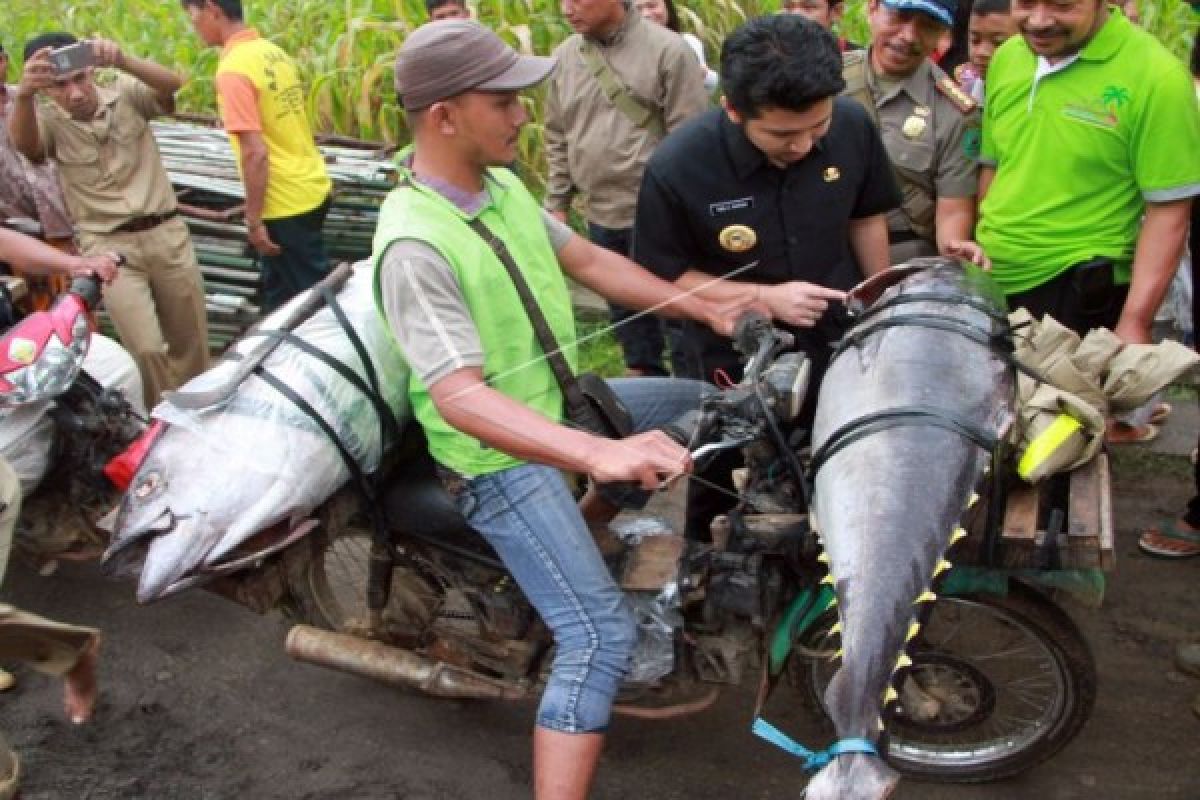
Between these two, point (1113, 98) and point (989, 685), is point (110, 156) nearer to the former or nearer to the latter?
point (1113, 98)

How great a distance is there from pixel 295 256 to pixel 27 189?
1.40 metres

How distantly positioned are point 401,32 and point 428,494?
6290 millimetres

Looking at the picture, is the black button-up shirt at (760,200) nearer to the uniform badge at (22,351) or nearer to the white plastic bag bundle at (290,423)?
the white plastic bag bundle at (290,423)

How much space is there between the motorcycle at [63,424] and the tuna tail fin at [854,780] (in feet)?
8.61

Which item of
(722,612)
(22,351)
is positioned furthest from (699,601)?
(22,351)

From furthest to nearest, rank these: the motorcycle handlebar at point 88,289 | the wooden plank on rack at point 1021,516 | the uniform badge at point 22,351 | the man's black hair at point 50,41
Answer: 1. the man's black hair at point 50,41
2. the motorcycle handlebar at point 88,289
3. the uniform badge at point 22,351
4. the wooden plank on rack at point 1021,516

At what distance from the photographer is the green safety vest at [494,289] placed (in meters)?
3.13

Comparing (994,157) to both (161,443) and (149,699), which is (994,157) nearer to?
(161,443)

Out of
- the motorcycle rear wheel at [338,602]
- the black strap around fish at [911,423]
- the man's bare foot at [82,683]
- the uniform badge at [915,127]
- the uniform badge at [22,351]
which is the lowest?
the man's bare foot at [82,683]

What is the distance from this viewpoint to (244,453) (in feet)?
11.3

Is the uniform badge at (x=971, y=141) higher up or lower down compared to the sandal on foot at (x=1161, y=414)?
higher up

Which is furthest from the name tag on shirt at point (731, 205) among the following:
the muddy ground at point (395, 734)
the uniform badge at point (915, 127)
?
the muddy ground at point (395, 734)

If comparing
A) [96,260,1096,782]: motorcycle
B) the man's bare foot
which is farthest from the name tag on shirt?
the man's bare foot

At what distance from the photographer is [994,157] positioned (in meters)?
4.45
